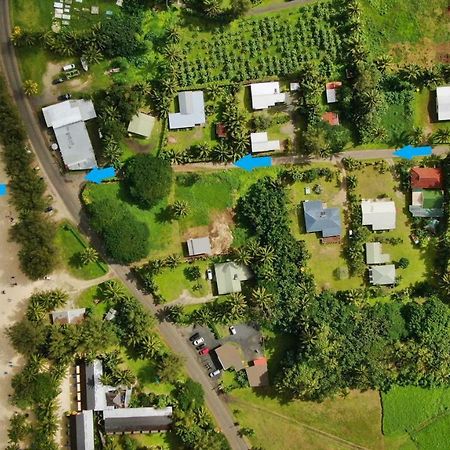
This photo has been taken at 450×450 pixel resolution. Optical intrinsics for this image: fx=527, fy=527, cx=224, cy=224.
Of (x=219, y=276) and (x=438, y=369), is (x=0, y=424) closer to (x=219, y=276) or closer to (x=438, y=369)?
(x=219, y=276)

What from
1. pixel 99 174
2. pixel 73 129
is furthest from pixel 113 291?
pixel 73 129

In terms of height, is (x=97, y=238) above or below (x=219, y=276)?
above

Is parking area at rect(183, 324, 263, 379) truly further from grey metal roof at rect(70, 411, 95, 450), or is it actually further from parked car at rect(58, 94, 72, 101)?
parked car at rect(58, 94, 72, 101)

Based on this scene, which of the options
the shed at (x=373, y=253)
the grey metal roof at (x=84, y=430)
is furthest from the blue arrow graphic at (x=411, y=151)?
the grey metal roof at (x=84, y=430)

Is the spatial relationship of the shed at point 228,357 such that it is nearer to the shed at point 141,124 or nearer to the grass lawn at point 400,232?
the grass lawn at point 400,232

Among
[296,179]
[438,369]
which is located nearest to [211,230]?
[296,179]

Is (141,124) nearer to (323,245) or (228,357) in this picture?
(323,245)

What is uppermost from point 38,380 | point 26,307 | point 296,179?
point 296,179
